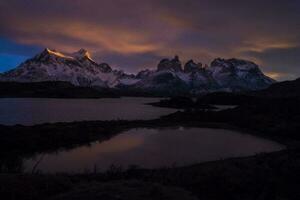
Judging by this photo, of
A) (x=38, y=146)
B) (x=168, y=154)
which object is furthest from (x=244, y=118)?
(x=38, y=146)

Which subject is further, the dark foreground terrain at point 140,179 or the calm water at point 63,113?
the calm water at point 63,113

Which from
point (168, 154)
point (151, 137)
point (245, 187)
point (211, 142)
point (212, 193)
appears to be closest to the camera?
point (212, 193)

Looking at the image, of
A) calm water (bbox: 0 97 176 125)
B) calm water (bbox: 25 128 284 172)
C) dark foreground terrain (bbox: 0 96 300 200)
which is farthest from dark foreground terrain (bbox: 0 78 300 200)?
calm water (bbox: 0 97 176 125)

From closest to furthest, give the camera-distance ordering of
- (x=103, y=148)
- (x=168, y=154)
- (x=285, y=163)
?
(x=285, y=163)
(x=168, y=154)
(x=103, y=148)

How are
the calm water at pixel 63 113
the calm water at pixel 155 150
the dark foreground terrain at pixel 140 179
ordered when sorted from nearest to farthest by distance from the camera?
the dark foreground terrain at pixel 140 179 → the calm water at pixel 155 150 → the calm water at pixel 63 113

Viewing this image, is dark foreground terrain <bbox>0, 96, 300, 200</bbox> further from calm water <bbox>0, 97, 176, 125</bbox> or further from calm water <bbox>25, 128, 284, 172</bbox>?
calm water <bbox>0, 97, 176, 125</bbox>

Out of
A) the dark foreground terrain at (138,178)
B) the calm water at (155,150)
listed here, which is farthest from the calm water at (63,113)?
the dark foreground terrain at (138,178)

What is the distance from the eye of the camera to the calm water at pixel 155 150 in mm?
32625

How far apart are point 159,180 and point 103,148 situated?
798 inches

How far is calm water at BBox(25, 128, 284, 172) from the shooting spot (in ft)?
107

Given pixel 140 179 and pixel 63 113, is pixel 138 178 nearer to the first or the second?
pixel 140 179

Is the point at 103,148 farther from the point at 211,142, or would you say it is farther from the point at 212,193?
the point at 212,193

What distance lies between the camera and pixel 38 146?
40.1m

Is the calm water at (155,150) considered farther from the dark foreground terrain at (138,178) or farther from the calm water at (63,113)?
the calm water at (63,113)
